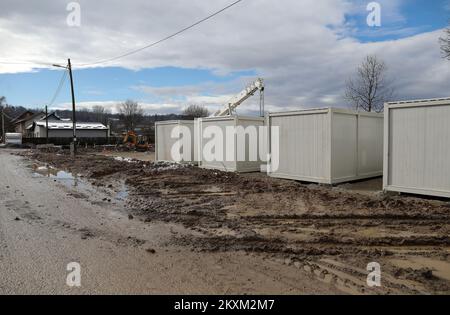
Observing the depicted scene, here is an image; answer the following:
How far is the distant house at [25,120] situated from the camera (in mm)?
83994

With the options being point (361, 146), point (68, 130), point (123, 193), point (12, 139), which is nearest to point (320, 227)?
point (123, 193)

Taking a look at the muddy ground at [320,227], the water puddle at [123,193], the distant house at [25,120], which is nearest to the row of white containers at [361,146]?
the muddy ground at [320,227]

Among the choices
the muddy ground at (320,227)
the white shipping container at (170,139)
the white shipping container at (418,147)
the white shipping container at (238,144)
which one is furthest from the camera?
the white shipping container at (170,139)

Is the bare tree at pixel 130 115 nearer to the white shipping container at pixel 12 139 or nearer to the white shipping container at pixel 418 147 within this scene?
the white shipping container at pixel 12 139

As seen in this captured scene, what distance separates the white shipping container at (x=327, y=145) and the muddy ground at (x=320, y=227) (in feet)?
2.51

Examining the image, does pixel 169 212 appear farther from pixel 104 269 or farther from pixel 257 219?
pixel 104 269

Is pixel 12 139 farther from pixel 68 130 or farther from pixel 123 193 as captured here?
pixel 123 193

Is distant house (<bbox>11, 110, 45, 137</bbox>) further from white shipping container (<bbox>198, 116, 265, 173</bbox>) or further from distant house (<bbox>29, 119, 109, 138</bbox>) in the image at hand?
white shipping container (<bbox>198, 116, 265, 173</bbox>)

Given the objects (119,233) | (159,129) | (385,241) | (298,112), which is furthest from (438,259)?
(159,129)

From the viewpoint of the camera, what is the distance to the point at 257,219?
797 cm

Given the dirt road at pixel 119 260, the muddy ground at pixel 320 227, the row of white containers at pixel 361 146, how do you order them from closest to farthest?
the dirt road at pixel 119 260 < the muddy ground at pixel 320 227 < the row of white containers at pixel 361 146

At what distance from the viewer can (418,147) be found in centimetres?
980

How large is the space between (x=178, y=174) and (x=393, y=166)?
8750mm

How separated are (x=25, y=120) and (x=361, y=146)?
296ft
